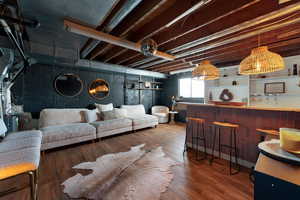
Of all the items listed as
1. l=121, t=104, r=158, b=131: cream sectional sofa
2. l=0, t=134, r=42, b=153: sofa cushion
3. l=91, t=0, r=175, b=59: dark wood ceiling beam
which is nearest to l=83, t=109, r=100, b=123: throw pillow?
l=121, t=104, r=158, b=131: cream sectional sofa

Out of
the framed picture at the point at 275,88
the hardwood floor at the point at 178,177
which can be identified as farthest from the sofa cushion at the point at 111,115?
the framed picture at the point at 275,88

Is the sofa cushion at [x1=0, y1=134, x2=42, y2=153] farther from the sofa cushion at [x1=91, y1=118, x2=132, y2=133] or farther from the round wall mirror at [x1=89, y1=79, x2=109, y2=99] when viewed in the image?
the round wall mirror at [x1=89, y1=79, x2=109, y2=99]

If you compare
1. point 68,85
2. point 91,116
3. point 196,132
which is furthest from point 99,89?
point 196,132

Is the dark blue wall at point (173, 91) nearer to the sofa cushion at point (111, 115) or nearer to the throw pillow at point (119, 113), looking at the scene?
the throw pillow at point (119, 113)

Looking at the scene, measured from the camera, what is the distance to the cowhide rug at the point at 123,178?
163cm

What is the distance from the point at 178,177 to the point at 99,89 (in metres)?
4.28

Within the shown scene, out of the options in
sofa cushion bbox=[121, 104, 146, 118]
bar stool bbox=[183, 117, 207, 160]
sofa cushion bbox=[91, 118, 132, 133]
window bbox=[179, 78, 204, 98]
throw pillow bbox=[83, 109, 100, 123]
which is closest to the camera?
bar stool bbox=[183, 117, 207, 160]

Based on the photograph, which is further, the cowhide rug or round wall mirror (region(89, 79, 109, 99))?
round wall mirror (region(89, 79, 109, 99))

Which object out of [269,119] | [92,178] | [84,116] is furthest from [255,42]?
[84,116]

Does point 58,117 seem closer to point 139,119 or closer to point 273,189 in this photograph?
point 139,119

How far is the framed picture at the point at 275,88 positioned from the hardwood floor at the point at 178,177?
307 cm

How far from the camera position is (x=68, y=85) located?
13.8ft

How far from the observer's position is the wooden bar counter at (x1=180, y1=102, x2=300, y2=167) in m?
1.90

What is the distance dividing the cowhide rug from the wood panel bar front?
1.34 m
